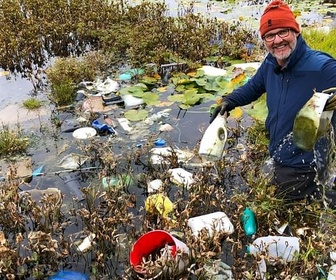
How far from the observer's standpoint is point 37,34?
6738 mm

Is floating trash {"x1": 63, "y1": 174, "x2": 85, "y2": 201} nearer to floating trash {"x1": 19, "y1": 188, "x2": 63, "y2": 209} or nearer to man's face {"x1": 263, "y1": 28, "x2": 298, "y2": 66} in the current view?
floating trash {"x1": 19, "y1": 188, "x2": 63, "y2": 209}

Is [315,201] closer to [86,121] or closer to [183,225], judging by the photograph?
[183,225]

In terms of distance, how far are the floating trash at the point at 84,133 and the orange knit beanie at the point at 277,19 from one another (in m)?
2.07

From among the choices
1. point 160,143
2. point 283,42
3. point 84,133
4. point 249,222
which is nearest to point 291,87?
point 283,42

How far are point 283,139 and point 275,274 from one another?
0.93 metres

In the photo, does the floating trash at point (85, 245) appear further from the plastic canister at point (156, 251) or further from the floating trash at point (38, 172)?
the floating trash at point (38, 172)

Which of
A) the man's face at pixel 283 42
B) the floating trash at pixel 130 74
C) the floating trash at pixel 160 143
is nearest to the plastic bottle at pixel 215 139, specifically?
the man's face at pixel 283 42

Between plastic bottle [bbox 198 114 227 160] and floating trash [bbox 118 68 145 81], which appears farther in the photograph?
floating trash [bbox 118 68 145 81]

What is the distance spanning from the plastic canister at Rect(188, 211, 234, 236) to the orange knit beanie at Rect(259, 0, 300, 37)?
1254mm

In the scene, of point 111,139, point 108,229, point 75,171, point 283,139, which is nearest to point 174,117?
point 111,139

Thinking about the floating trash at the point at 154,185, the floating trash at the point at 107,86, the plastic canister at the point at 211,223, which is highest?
the floating trash at the point at 107,86

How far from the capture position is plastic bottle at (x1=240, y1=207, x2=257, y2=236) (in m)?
2.79

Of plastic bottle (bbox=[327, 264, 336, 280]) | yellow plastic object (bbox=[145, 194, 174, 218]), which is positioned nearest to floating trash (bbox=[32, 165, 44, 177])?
yellow plastic object (bbox=[145, 194, 174, 218])

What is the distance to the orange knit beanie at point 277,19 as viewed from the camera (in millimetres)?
2646
